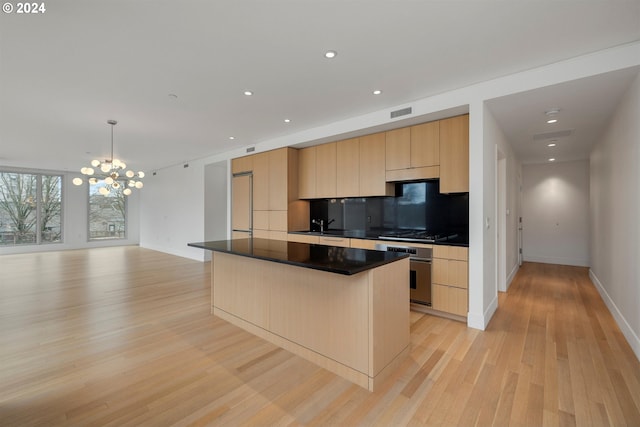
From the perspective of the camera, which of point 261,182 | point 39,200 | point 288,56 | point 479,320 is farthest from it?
point 39,200

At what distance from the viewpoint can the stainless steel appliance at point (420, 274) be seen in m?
3.41

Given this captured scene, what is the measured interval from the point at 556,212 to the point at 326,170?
5.77 metres

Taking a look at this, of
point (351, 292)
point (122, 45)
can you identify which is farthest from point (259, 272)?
point (122, 45)

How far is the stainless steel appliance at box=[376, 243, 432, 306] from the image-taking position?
134 inches

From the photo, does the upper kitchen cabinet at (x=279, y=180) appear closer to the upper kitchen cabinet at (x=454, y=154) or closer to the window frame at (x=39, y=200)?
the upper kitchen cabinet at (x=454, y=154)

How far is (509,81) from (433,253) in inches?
77.2

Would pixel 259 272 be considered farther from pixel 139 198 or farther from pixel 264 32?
pixel 139 198

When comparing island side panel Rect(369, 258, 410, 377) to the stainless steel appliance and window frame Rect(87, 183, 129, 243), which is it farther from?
window frame Rect(87, 183, 129, 243)

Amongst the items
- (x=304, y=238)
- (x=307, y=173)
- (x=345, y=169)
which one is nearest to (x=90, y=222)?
(x=307, y=173)

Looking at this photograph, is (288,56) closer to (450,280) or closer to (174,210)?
(450,280)

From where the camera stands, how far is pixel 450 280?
3248mm

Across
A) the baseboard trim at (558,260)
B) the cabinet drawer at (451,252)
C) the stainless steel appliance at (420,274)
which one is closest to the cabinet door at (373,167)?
the stainless steel appliance at (420,274)

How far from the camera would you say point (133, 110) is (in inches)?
151

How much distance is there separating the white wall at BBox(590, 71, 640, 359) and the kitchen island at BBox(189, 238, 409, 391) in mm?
2111
